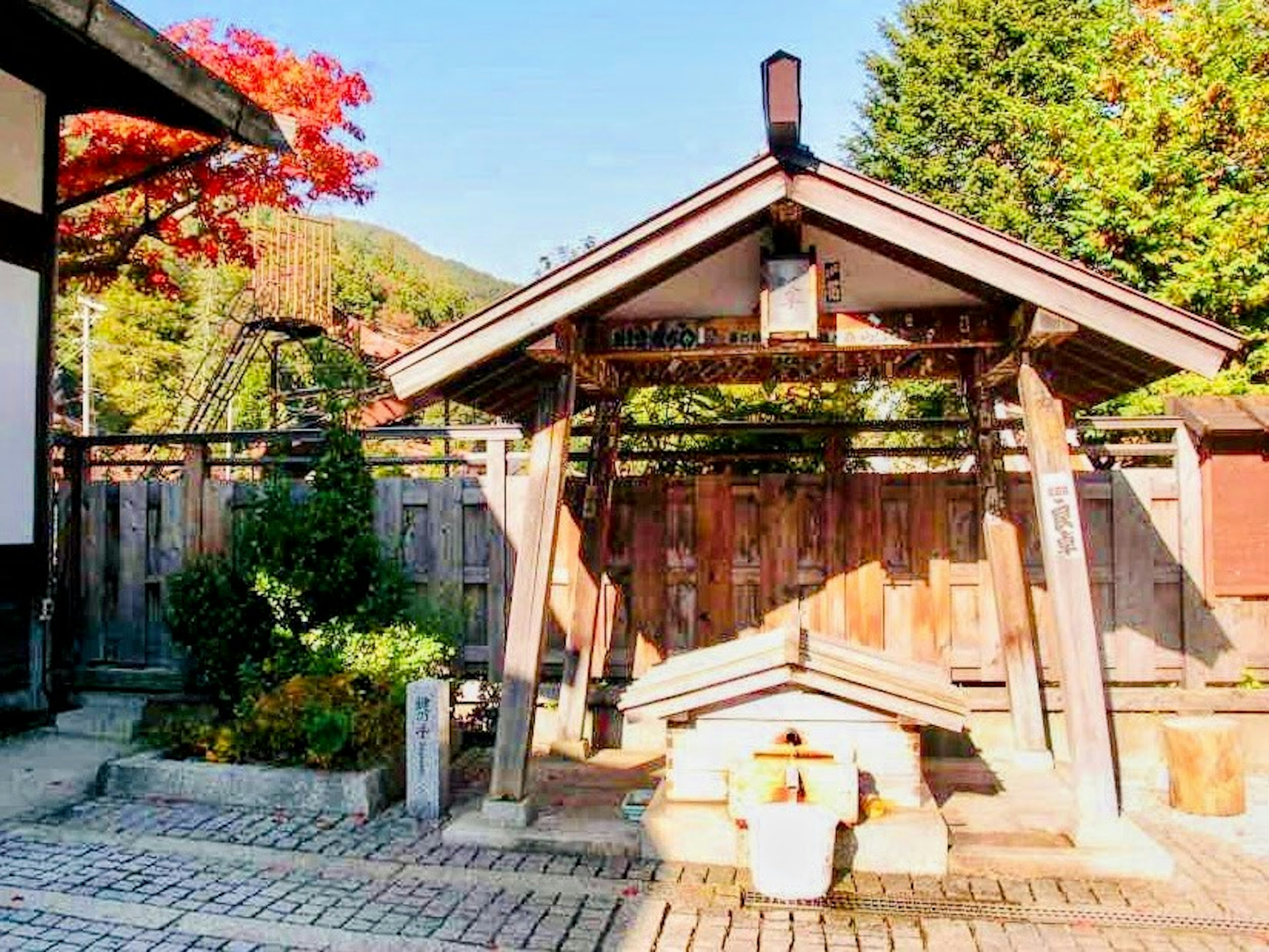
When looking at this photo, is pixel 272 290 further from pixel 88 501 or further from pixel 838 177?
pixel 838 177

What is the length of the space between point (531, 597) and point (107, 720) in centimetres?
498

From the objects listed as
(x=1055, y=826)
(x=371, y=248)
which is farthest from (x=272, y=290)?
(x=371, y=248)

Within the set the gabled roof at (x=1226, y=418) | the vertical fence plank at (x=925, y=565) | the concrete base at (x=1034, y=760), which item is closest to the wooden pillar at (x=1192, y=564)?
the gabled roof at (x=1226, y=418)

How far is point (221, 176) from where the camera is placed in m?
13.4

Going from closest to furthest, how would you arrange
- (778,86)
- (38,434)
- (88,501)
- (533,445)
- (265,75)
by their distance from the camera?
(778,86), (533,445), (38,434), (88,501), (265,75)

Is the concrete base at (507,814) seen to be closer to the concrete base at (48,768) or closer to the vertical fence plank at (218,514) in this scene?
the concrete base at (48,768)

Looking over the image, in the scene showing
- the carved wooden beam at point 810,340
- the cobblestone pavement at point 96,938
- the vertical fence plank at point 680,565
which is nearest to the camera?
the cobblestone pavement at point 96,938

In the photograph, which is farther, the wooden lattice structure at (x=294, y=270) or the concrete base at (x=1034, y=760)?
the wooden lattice structure at (x=294, y=270)

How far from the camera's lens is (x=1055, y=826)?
20.9 feet

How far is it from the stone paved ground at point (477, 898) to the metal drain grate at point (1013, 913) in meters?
0.02

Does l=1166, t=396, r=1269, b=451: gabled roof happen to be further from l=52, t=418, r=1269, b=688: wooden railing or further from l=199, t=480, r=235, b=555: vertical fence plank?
l=199, t=480, r=235, b=555: vertical fence plank

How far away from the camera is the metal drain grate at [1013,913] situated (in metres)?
5.07

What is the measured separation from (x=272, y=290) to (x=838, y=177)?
18.3 meters

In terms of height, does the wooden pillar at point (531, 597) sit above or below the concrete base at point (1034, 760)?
above
